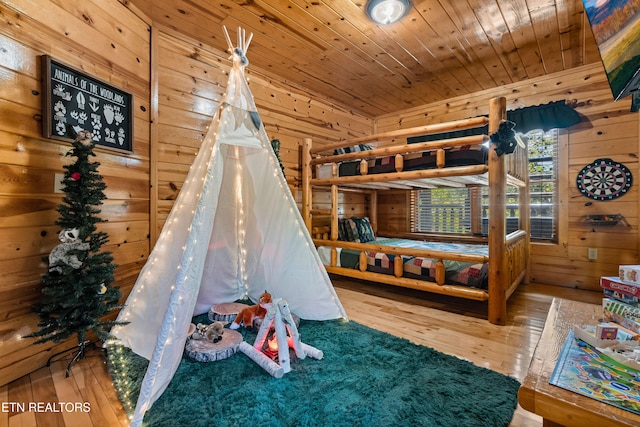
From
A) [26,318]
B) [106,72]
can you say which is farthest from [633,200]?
[26,318]

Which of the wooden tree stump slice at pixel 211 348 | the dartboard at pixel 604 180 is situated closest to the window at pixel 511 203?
the dartboard at pixel 604 180

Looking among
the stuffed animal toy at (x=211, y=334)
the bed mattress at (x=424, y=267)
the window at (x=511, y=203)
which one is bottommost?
the stuffed animal toy at (x=211, y=334)

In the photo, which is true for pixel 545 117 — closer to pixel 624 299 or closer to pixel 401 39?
pixel 401 39

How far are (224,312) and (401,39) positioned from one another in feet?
9.29

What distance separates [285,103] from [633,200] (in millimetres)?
3799

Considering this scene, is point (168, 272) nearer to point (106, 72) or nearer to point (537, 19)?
point (106, 72)

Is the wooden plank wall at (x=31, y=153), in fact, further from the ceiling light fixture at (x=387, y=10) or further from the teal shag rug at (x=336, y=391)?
the ceiling light fixture at (x=387, y=10)

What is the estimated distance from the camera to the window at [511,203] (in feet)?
10.8

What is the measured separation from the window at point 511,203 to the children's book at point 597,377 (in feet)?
10.6

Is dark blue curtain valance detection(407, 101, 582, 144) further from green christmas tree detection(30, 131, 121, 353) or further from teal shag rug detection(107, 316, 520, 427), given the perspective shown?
green christmas tree detection(30, 131, 121, 353)

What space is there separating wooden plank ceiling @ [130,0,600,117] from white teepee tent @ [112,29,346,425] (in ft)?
1.69

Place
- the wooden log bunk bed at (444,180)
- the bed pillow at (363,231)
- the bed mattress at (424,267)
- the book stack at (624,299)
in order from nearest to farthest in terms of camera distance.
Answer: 1. the book stack at (624,299)
2. the wooden log bunk bed at (444,180)
3. the bed mattress at (424,267)
4. the bed pillow at (363,231)

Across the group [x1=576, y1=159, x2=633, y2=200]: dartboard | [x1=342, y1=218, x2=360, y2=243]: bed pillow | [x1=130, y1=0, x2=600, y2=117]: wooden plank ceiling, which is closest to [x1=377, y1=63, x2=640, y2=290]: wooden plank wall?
[x1=576, y1=159, x2=633, y2=200]: dartboard

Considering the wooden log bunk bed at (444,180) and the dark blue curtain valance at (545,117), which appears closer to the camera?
the wooden log bunk bed at (444,180)
